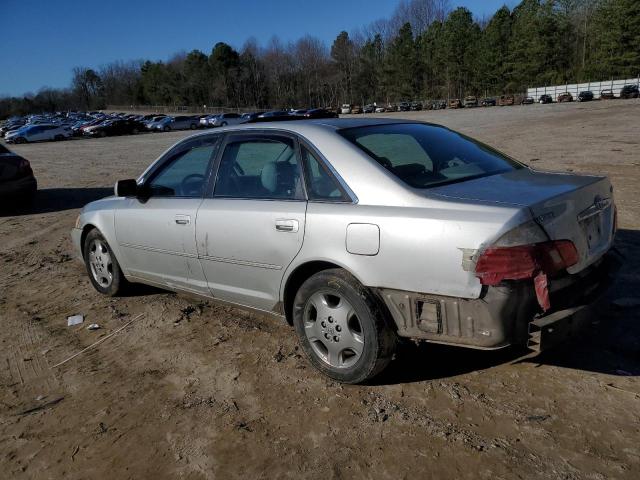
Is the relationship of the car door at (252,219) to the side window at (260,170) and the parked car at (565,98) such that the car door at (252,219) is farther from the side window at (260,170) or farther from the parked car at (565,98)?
the parked car at (565,98)

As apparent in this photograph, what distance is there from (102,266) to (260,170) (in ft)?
7.46

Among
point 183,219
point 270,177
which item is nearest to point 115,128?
point 183,219

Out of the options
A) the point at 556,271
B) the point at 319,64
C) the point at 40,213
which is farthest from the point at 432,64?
the point at 556,271

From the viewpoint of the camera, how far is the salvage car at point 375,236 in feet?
8.87

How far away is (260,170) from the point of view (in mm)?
3887

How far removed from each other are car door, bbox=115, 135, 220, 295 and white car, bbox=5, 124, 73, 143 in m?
46.3

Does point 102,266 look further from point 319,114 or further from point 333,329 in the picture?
point 319,114

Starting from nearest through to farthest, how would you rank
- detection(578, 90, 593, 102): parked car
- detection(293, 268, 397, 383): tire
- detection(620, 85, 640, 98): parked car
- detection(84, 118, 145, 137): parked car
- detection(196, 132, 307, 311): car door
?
detection(293, 268, 397, 383): tire → detection(196, 132, 307, 311): car door → detection(84, 118, 145, 137): parked car → detection(620, 85, 640, 98): parked car → detection(578, 90, 593, 102): parked car

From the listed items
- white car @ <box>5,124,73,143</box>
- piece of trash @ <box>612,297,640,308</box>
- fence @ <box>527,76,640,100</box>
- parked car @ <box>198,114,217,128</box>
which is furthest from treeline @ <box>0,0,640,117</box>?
piece of trash @ <box>612,297,640,308</box>

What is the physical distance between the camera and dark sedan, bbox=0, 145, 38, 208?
10422 mm

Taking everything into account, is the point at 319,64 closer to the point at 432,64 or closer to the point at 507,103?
the point at 432,64

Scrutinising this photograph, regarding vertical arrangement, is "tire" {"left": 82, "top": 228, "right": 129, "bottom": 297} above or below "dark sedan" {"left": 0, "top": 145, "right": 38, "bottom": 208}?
below

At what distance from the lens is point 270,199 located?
3.62 metres

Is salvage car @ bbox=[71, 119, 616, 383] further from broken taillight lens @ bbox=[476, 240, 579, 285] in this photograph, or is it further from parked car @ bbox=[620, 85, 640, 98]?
parked car @ bbox=[620, 85, 640, 98]
